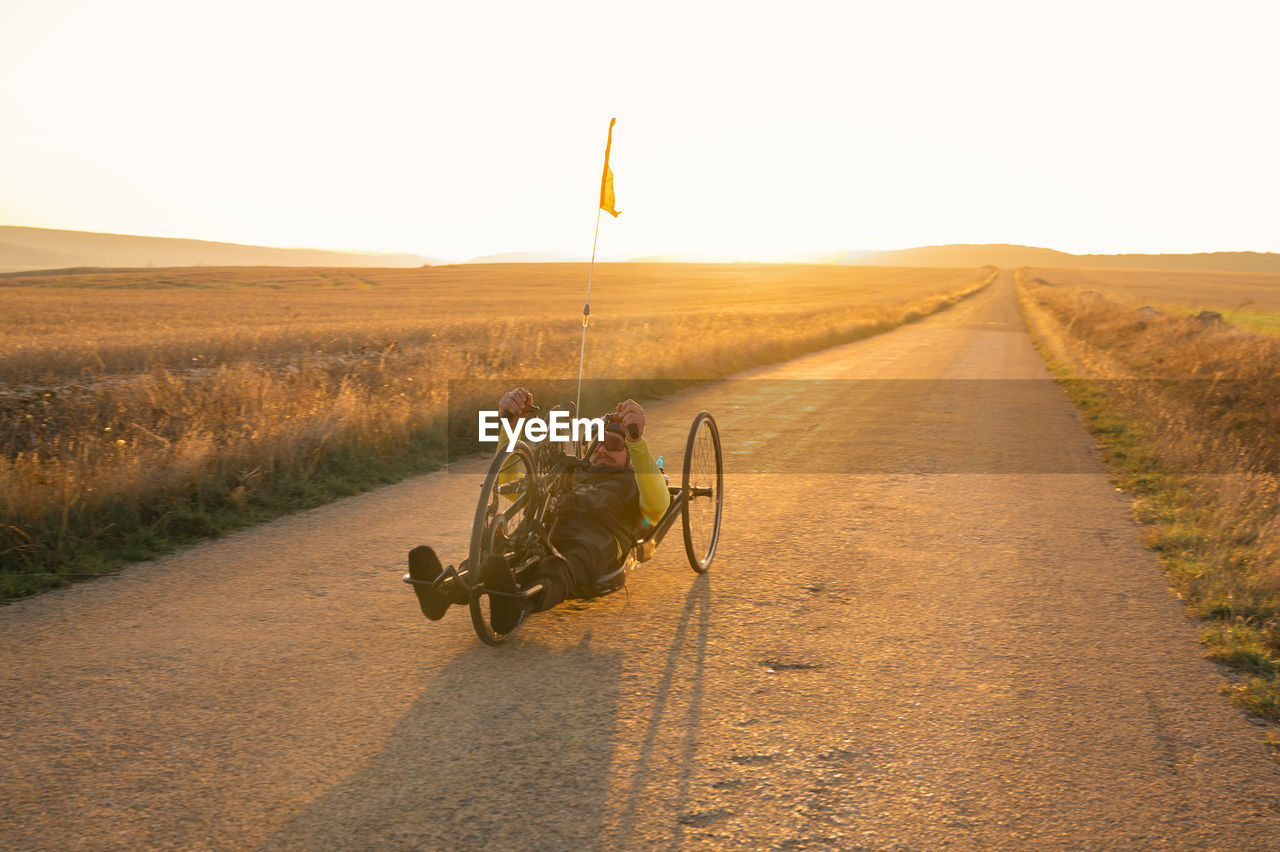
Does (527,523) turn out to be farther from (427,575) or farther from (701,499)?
(701,499)

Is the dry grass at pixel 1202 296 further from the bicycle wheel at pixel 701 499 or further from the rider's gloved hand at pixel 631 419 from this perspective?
the rider's gloved hand at pixel 631 419

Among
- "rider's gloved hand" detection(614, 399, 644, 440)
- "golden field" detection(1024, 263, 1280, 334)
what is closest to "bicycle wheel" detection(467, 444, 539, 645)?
"rider's gloved hand" detection(614, 399, 644, 440)

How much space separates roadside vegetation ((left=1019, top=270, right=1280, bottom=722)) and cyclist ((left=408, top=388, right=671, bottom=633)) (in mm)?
3185

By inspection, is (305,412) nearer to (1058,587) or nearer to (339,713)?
(339,713)

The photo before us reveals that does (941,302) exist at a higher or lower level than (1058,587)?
higher

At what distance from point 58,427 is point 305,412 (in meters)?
2.38

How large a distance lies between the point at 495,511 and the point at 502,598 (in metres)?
0.49

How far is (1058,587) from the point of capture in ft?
18.3

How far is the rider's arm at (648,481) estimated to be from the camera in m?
4.93

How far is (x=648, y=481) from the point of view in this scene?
16.3 feet

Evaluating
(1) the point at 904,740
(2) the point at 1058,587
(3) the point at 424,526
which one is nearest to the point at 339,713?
(1) the point at 904,740

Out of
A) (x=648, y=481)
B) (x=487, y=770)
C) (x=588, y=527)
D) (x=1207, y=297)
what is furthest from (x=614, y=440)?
(x=1207, y=297)

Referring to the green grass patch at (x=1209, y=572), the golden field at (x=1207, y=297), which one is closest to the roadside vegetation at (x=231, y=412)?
the green grass patch at (x=1209, y=572)

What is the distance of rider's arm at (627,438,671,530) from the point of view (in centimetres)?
493
